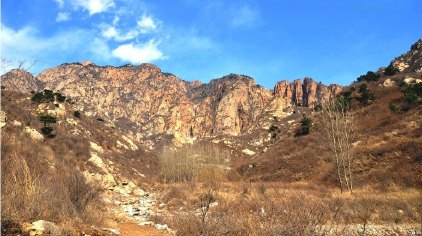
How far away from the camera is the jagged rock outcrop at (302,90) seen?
18875cm

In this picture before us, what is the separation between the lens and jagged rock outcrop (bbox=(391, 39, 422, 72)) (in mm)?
71656

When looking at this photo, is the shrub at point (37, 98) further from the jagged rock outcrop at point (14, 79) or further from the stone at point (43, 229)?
the stone at point (43, 229)

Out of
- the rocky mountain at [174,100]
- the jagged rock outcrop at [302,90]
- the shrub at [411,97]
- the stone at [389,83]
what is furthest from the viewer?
the jagged rock outcrop at [302,90]

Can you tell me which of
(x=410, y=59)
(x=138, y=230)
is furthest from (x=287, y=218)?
(x=410, y=59)

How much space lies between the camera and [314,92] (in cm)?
18962

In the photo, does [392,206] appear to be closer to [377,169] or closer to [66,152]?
[377,169]

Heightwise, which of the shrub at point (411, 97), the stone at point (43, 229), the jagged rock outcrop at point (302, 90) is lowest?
the stone at point (43, 229)

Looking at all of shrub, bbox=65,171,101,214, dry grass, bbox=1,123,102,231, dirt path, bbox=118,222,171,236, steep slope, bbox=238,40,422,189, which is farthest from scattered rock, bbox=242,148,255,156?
dry grass, bbox=1,123,102,231

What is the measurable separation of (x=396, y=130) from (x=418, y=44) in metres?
60.3

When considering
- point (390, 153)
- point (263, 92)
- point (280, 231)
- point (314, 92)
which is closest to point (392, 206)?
point (280, 231)

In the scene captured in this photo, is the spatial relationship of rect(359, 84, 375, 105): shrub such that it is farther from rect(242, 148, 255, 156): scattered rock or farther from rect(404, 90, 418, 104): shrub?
rect(242, 148, 255, 156): scattered rock

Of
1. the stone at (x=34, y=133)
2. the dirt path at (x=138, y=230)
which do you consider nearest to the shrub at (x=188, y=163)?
the stone at (x=34, y=133)

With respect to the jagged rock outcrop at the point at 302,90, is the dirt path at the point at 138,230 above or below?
below

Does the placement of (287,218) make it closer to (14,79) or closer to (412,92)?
(14,79)
